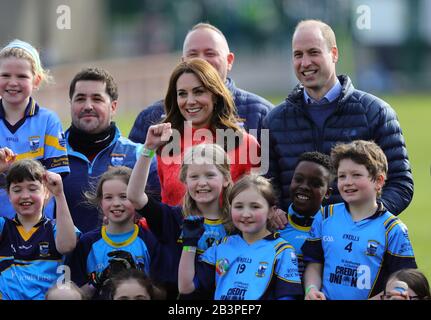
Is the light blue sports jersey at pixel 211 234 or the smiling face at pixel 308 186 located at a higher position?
the smiling face at pixel 308 186

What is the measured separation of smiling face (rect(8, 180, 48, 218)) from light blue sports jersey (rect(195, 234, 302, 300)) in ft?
3.34

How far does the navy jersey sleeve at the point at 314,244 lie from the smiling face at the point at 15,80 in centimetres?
194

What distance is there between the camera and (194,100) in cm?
577

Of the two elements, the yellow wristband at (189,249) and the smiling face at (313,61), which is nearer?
the yellow wristband at (189,249)

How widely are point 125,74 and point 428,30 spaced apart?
62.3ft

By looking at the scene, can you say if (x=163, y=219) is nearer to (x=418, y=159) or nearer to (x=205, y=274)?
(x=205, y=274)

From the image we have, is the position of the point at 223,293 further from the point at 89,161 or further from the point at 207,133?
the point at 89,161

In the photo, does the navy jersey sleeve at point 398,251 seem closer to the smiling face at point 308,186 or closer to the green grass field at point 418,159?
the smiling face at point 308,186

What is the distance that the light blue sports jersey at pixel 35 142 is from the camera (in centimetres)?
593

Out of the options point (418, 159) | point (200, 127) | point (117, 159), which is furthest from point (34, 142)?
point (418, 159)

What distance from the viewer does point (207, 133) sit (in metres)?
5.80

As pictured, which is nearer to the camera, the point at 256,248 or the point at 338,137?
the point at 256,248

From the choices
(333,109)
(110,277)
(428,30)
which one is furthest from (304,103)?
(428,30)

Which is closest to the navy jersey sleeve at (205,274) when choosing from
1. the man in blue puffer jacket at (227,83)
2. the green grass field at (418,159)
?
the man in blue puffer jacket at (227,83)
